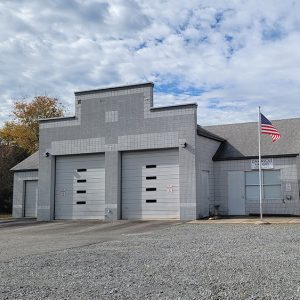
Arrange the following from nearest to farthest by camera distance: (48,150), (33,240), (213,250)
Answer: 1. (213,250)
2. (33,240)
3. (48,150)

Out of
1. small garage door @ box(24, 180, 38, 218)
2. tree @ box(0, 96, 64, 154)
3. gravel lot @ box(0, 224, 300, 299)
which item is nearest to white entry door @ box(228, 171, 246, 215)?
gravel lot @ box(0, 224, 300, 299)

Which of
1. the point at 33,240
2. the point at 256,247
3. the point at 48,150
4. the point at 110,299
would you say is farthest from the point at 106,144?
the point at 110,299

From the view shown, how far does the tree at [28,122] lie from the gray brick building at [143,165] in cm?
2463

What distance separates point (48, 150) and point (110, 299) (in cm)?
2058

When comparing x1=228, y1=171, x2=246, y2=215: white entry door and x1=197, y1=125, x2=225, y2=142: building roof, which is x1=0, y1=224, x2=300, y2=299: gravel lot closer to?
x1=197, y1=125, x2=225, y2=142: building roof

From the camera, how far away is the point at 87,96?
2589cm

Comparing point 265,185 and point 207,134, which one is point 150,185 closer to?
point 207,134

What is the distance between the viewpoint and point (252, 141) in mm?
26672

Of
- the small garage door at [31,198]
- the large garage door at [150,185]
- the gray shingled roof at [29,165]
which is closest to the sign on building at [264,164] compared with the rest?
the large garage door at [150,185]

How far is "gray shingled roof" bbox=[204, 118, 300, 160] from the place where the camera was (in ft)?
82.2

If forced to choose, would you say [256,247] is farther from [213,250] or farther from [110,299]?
[110,299]

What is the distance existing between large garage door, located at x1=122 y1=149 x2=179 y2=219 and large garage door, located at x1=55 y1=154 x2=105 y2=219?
58.6 inches

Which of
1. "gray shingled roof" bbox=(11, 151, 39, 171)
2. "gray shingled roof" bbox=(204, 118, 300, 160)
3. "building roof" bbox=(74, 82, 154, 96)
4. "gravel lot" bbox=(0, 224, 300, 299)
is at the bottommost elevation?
"gravel lot" bbox=(0, 224, 300, 299)

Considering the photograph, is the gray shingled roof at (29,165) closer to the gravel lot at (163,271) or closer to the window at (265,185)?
the window at (265,185)
